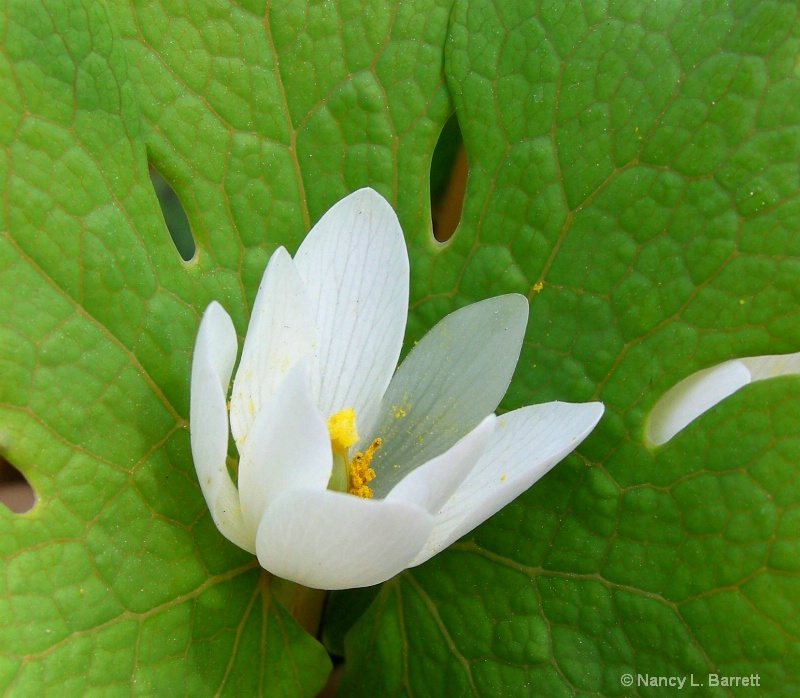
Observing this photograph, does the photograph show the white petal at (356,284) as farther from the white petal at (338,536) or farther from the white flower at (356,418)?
the white petal at (338,536)

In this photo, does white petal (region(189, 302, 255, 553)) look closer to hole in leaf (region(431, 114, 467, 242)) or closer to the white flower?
the white flower

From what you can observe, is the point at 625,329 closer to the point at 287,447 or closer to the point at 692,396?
the point at 692,396

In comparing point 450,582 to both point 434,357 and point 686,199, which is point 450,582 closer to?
point 434,357

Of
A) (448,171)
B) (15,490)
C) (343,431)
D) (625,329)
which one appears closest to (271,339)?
(343,431)

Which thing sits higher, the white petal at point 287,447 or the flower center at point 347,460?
the flower center at point 347,460

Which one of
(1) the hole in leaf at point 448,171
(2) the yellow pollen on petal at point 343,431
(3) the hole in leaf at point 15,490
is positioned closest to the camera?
(2) the yellow pollen on petal at point 343,431

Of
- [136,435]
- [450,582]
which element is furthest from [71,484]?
[450,582]

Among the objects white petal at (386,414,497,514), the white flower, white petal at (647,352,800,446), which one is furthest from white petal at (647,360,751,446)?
white petal at (386,414,497,514)

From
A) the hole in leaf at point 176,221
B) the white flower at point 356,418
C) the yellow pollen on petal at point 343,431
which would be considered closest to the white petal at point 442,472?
the white flower at point 356,418
